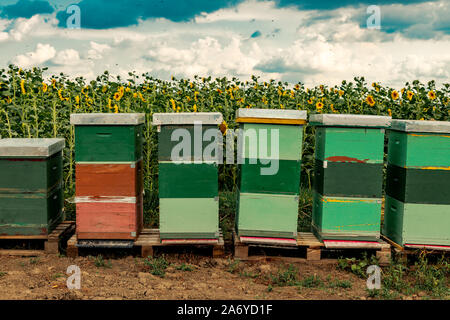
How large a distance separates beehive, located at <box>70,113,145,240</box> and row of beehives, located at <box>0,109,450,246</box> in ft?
0.03

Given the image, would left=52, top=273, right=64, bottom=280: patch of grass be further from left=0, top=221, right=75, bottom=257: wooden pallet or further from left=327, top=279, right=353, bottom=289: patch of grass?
left=327, top=279, right=353, bottom=289: patch of grass

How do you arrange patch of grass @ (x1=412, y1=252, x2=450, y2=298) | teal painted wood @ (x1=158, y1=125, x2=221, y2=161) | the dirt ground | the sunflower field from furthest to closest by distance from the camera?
the sunflower field < teal painted wood @ (x1=158, y1=125, x2=221, y2=161) < patch of grass @ (x1=412, y1=252, x2=450, y2=298) < the dirt ground

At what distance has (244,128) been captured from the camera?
15.4ft

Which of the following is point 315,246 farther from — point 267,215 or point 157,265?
point 157,265

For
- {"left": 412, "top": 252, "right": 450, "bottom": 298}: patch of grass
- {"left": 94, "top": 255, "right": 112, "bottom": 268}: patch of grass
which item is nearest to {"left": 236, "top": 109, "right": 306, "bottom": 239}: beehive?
{"left": 412, "top": 252, "right": 450, "bottom": 298}: patch of grass

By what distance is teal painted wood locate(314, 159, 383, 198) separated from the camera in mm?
4809

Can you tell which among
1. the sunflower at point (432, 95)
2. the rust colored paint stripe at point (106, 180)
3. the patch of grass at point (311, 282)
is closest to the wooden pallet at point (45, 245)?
the rust colored paint stripe at point (106, 180)

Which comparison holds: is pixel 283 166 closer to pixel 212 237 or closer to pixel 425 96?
pixel 212 237

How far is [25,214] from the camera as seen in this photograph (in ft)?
16.4

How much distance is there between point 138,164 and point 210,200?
0.92 meters

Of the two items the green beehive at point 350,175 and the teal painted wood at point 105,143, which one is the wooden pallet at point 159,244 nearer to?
the teal painted wood at point 105,143

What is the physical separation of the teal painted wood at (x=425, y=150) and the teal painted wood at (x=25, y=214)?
3976 millimetres

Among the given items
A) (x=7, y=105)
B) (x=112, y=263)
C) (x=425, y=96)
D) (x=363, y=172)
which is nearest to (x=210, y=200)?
(x=112, y=263)

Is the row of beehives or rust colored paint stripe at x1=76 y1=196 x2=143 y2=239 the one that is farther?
rust colored paint stripe at x1=76 y1=196 x2=143 y2=239
